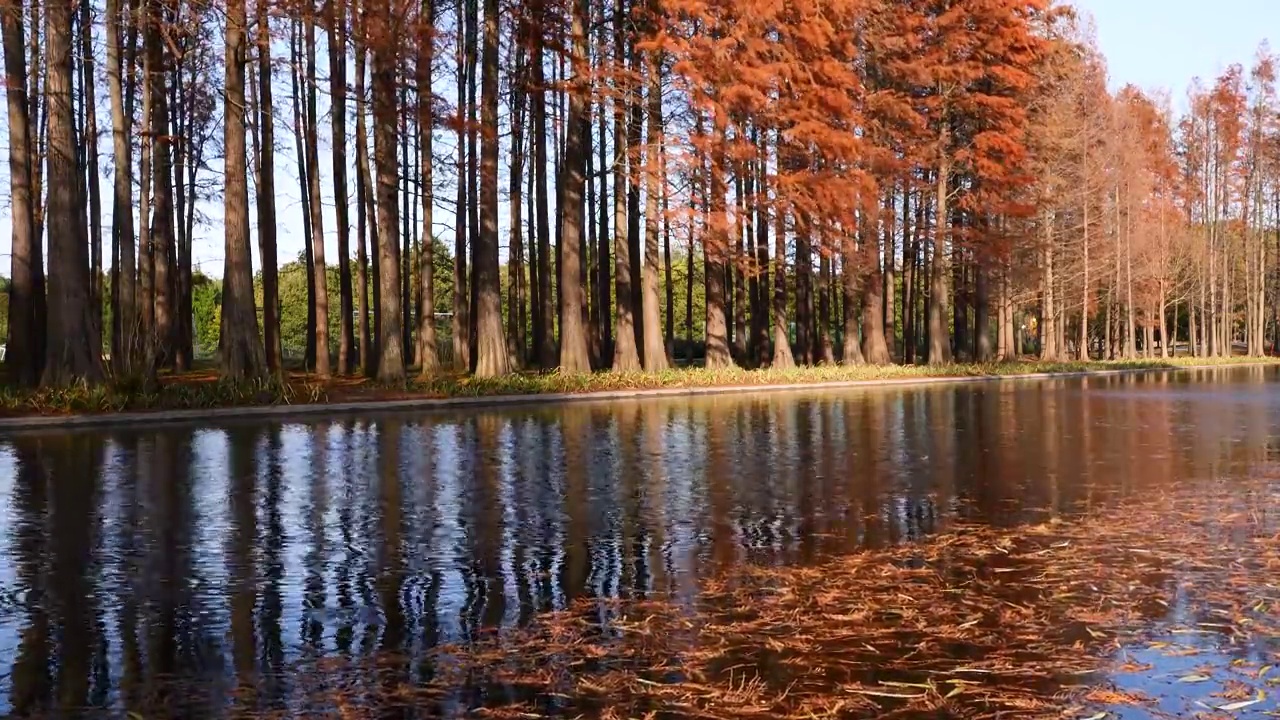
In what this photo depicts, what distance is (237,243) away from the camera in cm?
2642

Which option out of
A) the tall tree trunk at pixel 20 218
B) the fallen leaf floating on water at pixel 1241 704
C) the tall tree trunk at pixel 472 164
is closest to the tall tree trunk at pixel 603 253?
the tall tree trunk at pixel 472 164

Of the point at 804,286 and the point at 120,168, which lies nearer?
the point at 120,168

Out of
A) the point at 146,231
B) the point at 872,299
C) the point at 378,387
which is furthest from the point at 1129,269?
the point at 146,231

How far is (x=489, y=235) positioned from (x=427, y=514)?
21359 millimetres

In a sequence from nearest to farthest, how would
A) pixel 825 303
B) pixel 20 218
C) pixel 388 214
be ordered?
pixel 20 218 → pixel 388 214 → pixel 825 303

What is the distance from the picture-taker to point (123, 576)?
7.91 m

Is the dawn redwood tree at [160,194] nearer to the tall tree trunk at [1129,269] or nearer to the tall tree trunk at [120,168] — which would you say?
the tall tree trunk at [120,168]

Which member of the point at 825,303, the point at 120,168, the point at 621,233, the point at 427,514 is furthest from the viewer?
the point at 825,303

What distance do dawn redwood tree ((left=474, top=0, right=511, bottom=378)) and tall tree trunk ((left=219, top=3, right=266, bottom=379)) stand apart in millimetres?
5886

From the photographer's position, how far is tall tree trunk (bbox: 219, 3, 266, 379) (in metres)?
25.7

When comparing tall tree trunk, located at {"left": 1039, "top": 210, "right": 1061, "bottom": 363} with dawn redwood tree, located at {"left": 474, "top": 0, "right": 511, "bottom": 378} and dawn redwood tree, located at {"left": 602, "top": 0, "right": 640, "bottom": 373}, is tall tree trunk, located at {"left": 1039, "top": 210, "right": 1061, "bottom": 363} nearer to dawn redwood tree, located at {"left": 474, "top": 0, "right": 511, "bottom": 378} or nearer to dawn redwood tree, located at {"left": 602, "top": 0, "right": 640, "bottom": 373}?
dawn redwood tree, located at {"left": 602, "top": 0, "right": 640, "bottom": 373}

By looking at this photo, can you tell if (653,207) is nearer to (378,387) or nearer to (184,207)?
(378,387)

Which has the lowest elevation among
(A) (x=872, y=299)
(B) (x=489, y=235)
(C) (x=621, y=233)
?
(A) (x=872, y=299)

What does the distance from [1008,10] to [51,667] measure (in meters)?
43.4
